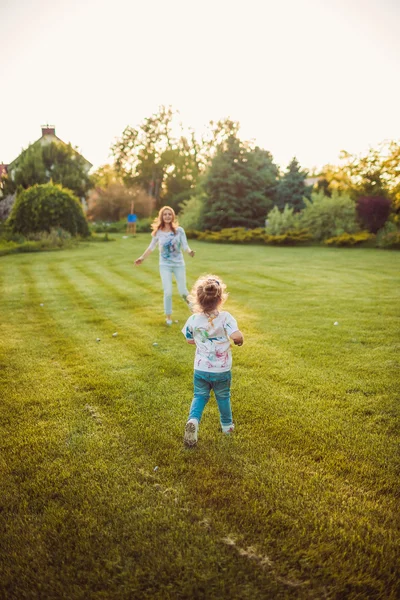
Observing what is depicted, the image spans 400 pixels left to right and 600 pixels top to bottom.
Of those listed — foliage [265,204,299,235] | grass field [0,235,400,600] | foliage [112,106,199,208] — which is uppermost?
foliage [112,106,199,208]

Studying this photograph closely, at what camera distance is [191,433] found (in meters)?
2.97

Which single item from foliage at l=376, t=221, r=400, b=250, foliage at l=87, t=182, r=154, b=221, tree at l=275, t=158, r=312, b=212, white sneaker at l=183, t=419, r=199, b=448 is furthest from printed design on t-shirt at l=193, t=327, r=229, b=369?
foliage at l=87, t=182, r=154, b=221

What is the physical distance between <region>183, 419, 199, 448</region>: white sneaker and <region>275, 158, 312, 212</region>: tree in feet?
87.5

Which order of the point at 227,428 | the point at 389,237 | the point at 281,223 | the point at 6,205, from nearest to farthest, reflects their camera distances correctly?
1. the point at 227,428
2. the point at 389,237
3. the point at 281,223
4. the point at 6,205

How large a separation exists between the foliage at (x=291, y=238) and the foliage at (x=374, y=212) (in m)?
3.42

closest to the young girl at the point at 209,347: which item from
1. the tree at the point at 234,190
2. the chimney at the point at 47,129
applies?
the tree at the point at 234,190

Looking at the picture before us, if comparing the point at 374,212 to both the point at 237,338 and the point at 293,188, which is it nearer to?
the point at 293,188

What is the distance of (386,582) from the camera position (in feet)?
6.27

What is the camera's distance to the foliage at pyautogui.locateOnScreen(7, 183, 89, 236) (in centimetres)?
2211

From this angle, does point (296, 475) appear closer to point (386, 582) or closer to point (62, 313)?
point (386, 582)

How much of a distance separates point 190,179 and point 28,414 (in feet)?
165

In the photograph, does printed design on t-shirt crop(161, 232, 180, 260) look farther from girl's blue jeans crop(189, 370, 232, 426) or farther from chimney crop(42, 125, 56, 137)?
chimney crop(42, 125, 56, 137)

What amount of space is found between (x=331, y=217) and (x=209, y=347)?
20.8 m

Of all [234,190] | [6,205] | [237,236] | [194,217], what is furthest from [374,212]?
[6,205]
